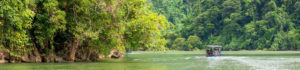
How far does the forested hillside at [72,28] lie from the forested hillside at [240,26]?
166ft

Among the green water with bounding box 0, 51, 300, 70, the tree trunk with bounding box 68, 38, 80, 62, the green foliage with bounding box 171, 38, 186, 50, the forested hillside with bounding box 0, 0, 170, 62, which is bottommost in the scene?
the green foliage with bounding box 171, 38, 186, 50

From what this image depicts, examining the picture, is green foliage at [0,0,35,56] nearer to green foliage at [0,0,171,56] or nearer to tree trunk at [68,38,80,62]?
green foliage at [0,0,171,56]

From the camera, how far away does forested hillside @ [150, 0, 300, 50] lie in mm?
80562

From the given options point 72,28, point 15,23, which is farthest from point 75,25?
point 15,23

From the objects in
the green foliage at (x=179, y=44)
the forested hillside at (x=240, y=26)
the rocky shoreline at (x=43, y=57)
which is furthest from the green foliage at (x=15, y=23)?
the green foliage at (x=179, y=44)

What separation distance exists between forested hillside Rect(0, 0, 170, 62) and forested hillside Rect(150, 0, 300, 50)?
50.6 metres

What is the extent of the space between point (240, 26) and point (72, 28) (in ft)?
209

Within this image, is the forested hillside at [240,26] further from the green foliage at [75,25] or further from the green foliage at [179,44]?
the green foliage at [75,25]

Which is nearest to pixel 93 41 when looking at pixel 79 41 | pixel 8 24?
pixel 79 41

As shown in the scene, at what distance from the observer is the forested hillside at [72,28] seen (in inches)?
1018

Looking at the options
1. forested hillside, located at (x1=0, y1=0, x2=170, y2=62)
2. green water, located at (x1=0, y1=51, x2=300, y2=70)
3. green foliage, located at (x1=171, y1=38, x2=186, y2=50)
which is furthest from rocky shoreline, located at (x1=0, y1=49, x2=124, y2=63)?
green foliage, located at (x1=171, y1=38, x2=186, y2=50)

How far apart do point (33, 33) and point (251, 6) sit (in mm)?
63402

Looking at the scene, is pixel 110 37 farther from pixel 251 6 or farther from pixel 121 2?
pixel 251 6

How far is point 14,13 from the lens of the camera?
24828 millimetres
